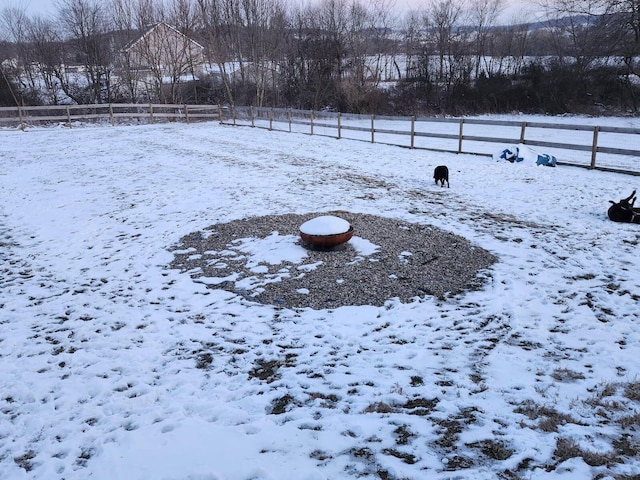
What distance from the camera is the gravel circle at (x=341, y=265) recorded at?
5.35m

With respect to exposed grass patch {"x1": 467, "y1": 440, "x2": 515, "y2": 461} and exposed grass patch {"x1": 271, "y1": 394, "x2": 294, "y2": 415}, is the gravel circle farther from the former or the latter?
exposed grass patch {"x1": 467, "y1": 440, "x2": 515, "y2": 461}

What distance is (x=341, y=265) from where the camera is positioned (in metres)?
6.05

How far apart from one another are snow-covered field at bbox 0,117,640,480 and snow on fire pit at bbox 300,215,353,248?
1.01 m

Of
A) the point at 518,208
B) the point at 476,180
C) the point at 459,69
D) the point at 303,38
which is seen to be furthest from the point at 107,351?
the point at 459,69

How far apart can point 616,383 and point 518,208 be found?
19.1 ft

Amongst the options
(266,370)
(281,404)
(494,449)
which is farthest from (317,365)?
(494,449)

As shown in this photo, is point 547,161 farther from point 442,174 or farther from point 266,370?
point 266,370

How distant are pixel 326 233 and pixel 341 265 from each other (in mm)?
571

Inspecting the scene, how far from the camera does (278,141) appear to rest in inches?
762

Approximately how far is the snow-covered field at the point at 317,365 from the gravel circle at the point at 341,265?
226mm

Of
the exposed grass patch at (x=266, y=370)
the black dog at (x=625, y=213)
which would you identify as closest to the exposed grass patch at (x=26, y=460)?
the exposed grass patch at (x=266, y=370)

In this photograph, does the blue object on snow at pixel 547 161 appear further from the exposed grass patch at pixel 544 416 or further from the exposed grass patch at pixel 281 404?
the exposed grass patch at pixel 281 404

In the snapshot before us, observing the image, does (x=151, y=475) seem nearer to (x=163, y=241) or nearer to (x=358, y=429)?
(x=358, y=429)

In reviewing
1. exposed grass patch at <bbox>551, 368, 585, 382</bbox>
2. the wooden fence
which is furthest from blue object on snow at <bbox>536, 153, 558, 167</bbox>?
exposed grass patch at <bbox>551, 368, 585, 382</bbox>
